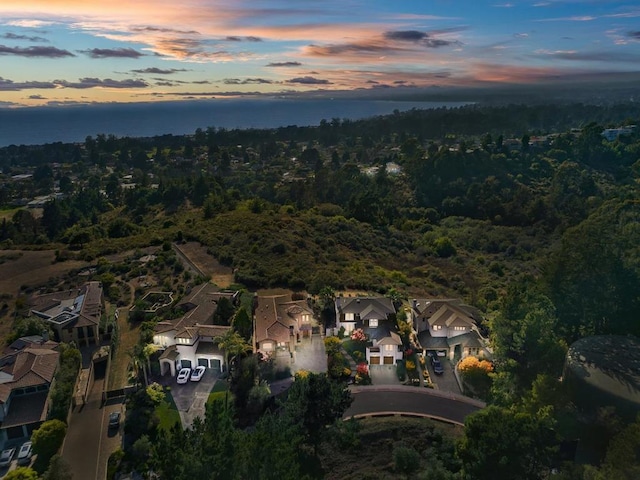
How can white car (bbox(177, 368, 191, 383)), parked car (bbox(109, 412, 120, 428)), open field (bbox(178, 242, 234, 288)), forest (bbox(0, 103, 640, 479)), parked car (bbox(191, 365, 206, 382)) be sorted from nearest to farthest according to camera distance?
forest (bbox(0, 103, 640, 479)) → parked car (bbox(109, 412, 120, 428)) → white car (bbox(177, 368, 191, 383)) → parked car (bbox(191, 365, 206, 382)) → open field (bbox(178, 242, 234, 288))

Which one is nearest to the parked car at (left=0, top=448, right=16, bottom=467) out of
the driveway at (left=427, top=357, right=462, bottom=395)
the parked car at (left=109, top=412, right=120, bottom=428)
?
the parked car at (left=109, top=412, right=120, bottom=428)

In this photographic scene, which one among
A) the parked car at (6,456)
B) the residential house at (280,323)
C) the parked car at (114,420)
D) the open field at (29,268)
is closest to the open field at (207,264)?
the residential house at (280,323)

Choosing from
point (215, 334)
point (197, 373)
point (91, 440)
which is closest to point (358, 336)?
point (215, 334)

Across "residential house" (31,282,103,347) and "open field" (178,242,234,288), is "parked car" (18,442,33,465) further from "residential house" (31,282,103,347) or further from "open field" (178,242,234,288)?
"open field" (178,242,234,288)

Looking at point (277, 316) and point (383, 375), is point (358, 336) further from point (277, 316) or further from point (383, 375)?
point (277, 316)

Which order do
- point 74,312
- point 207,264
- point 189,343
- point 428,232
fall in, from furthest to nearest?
point 428,232 → point 207,264 → point 74,312 → point 189,343

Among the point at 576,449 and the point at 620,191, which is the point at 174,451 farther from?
the point at 620,191

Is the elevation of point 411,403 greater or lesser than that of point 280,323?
lesser
